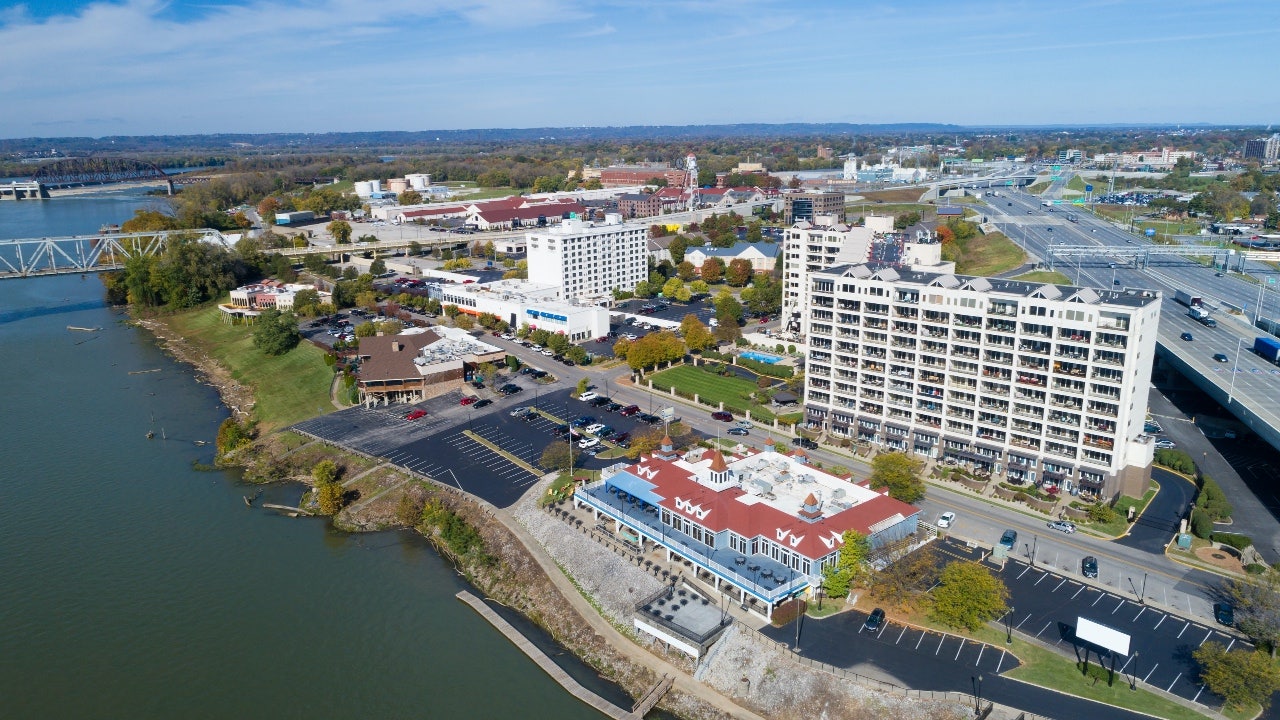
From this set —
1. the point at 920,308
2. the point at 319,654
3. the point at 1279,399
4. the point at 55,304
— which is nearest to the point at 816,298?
the point at 920,308

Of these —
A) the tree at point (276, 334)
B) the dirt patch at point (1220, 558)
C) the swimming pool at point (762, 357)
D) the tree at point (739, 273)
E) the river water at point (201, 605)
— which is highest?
the tree at point (739, 273)

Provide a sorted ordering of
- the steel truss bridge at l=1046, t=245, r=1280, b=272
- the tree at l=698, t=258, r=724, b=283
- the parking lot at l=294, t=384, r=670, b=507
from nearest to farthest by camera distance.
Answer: the parking lot at l=294, t=384, r=670, b=507 → the steel truss bridge at l=1046, t=245, r=1280, b=272 → the tree at l=698, t=258, r=724, b=283

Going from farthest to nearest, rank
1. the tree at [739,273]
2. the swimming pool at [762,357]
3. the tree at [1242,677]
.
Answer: the tree at [739,273] → the swimming pool at [762,357] → the tree at [1242,677]

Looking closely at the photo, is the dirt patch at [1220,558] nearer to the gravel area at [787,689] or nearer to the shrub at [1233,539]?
the shrub at [1233,539]

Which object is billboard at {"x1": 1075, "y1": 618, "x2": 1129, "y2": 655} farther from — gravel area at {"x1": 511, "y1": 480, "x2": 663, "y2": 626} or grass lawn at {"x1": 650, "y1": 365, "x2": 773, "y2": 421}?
grass lawn at {"x1": 650, "y1": 365, "x2": 773, "y2": 421}

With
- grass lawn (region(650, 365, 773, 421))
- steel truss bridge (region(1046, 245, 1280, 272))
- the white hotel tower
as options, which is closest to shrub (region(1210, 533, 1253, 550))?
the white hotel tower

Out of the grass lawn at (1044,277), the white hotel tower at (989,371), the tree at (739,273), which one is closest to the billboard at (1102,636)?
the white hotel tower at (989,371)
